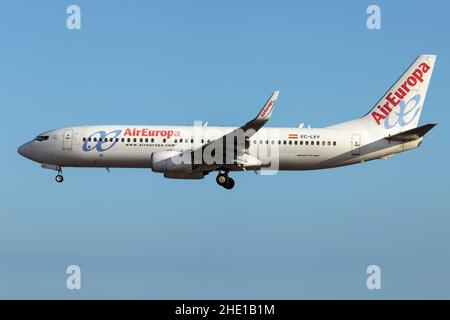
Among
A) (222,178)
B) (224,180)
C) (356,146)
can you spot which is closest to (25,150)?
(222,178)

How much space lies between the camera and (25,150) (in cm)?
6906

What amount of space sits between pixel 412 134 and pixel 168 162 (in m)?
18.2

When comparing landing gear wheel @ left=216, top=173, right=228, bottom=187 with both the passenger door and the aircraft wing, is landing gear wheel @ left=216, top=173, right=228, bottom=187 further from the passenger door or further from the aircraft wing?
the passenger door

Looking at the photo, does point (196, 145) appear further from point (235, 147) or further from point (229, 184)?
point (229, 184)

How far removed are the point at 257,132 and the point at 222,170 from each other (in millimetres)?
3916

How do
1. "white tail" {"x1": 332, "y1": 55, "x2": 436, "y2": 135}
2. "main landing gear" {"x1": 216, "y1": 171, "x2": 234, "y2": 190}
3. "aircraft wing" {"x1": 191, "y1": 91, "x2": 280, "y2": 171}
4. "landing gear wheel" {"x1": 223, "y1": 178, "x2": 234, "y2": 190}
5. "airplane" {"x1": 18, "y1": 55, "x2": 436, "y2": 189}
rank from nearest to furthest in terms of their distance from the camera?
"aircraft wing" {"x1": 191, "y1": 91, "x2": 280, "y2": 171} → "airplane" {"x1": 18, "y1": 55, "x2": 436, "y2": 189} → "main landing gear" {"x1": 216, "y1": 171, "x2": 234, "y2": 190} → "landing gear wheel" {"x1": 223, "y1": 178, "x2": 234, "y2": 190} → "white tail" {"x1": 332, "y1": 55, "x2": 436, "y2": 135}

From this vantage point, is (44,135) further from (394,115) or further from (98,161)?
(394,115)

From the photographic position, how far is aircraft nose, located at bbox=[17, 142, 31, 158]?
68.7 metres

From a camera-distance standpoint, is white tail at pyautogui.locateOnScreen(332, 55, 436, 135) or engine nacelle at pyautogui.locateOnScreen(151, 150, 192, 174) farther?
white tail at pyautogui.locateOnScreen(332, 55, 436, 135)

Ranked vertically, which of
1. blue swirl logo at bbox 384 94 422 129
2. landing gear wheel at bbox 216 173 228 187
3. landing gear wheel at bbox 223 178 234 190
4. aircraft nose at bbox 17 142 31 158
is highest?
blue swirl logo at bbox 384 94 422 129

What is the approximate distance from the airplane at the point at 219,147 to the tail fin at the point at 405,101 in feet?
0.36

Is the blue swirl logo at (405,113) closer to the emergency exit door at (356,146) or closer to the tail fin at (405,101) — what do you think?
the tail fin at (405,101)

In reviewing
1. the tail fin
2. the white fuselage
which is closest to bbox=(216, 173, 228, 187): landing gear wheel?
the white fuselage

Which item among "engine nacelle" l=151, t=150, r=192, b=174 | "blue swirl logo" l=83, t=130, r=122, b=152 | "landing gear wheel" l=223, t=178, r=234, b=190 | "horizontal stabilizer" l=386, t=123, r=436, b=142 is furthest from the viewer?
"landing gear wheel" l=223, t=178, r=234, b=190
